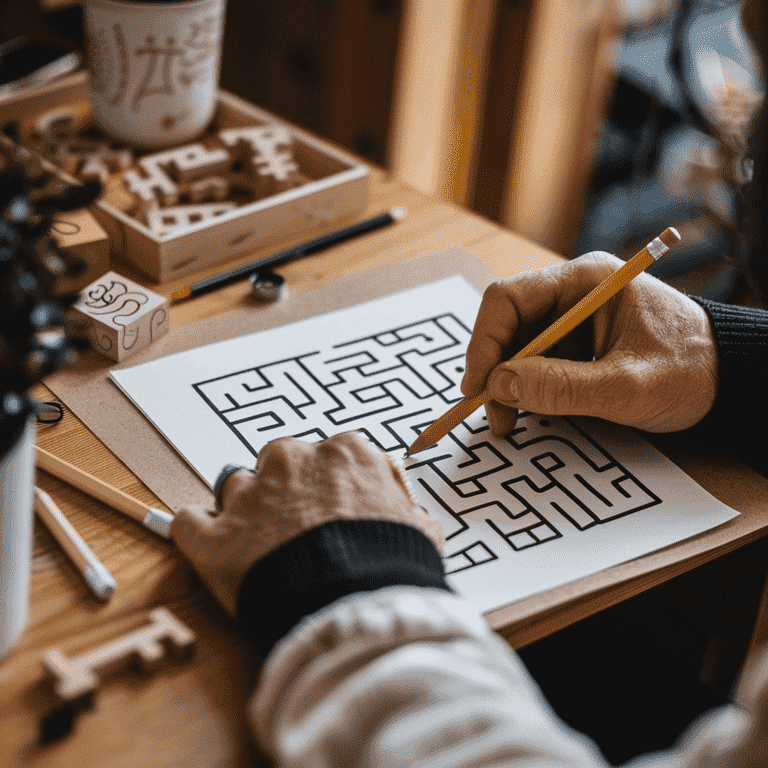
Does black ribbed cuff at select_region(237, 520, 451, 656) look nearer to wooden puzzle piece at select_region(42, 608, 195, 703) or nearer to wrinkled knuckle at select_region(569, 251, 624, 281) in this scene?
wooden puzzle piece at select_region(42, 608, 195, 703)

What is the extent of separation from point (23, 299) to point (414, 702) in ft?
1.00

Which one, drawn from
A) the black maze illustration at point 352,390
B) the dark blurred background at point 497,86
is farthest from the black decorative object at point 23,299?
the dark blurred background at point 497,86

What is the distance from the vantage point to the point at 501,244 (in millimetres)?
1039

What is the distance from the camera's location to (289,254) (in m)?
0.98

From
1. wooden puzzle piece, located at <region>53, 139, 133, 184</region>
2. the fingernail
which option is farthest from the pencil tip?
the fingernail

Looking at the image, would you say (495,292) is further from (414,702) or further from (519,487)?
(414,702)

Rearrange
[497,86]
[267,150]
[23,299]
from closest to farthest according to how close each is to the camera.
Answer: [23,299] < [267,150] < [497,86]

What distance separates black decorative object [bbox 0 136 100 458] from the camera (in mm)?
473

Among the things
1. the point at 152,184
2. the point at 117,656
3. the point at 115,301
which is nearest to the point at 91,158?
the point at 152,184

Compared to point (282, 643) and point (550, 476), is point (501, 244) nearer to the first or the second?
point (550, 476)

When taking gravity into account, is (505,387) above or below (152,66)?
below

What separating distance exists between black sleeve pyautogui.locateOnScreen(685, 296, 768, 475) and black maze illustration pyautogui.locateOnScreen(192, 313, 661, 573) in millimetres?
106

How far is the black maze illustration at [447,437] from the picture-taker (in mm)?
686

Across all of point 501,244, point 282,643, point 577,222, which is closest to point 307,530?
point 282,643
